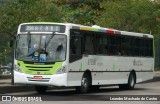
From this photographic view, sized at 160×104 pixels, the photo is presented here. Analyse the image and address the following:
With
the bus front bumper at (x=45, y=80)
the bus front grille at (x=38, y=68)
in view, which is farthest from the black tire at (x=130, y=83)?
the bus front grille at (x=38, y=68)

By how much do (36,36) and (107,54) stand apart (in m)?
4.44

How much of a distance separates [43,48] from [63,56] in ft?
2.67

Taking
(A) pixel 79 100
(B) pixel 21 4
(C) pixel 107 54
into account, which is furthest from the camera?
(B) pixel 21 4

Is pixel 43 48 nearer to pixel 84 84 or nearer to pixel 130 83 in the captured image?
pixel 84 84

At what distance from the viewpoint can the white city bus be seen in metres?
20.7

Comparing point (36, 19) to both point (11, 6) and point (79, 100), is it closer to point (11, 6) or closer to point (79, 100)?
point (11, 6)

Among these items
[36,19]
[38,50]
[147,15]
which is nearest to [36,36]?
[38,50]

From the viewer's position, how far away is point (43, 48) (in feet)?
68.2

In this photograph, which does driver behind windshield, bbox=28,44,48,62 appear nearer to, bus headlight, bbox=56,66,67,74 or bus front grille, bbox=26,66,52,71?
bus front grille, bbox=26,66,52,71

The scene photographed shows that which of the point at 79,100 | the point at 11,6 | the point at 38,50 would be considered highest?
the point at 11,6

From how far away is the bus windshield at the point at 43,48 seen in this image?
20.8m

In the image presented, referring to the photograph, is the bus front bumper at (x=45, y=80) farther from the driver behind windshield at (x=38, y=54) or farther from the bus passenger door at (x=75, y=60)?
the driver behind windshield at (x=38, y=54)

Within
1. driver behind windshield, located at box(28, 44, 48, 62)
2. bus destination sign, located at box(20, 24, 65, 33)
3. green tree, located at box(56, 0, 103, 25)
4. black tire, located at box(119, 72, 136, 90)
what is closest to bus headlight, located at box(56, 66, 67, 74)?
driver behind windshield, located at box(28, 44, 48, 62)

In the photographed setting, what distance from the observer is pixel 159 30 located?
4103cm
